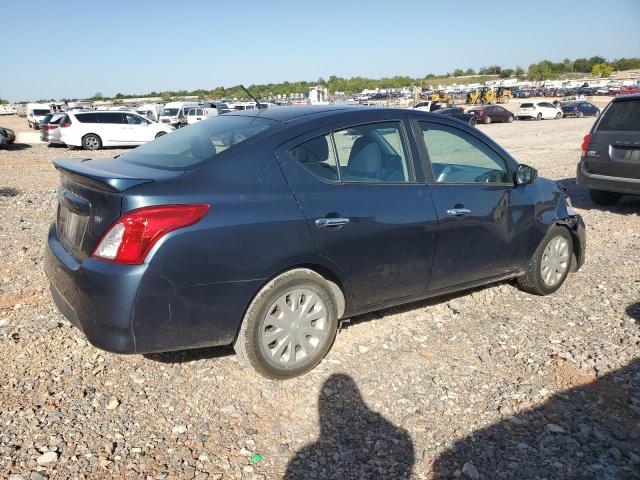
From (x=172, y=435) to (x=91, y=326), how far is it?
2.38 feet

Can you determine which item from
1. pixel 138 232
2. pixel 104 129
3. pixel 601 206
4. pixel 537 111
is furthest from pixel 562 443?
pixel 537 111

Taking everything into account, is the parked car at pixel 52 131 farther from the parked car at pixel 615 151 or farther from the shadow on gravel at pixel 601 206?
the parked car at pixel 615 151

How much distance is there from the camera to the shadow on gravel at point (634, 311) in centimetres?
440

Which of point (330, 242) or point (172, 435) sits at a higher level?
point (330, 242)

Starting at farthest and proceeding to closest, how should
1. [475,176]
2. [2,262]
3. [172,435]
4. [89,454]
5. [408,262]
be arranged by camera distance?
[2,262] < [475,176] < [408,262] < [172,435] < [89,454]

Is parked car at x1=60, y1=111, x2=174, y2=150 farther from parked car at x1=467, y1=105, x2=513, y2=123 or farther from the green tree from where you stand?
the green tree

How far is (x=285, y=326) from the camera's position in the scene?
329 cm

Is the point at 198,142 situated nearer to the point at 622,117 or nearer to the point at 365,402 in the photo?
the point at 365,402

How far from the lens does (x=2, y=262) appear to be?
223 inches

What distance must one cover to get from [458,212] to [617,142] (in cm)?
510

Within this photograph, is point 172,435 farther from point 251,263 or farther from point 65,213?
point 65,213

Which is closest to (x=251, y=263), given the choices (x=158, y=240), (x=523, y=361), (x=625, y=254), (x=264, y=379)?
(x=158, y=240)

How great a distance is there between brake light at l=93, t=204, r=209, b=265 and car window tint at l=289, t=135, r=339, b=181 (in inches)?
34.9

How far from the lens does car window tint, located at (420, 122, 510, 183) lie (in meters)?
4.04
